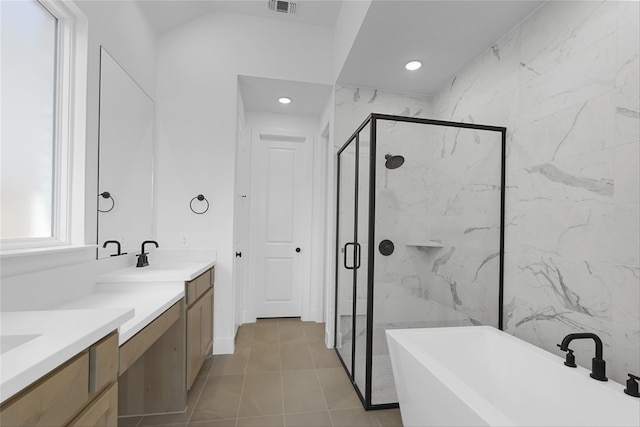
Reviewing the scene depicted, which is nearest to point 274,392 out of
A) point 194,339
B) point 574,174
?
point 194,339

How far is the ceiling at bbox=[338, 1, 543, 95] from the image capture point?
1850mm

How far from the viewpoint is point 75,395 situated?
83 cm

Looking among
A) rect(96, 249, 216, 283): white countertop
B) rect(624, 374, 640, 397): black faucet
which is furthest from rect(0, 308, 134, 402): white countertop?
rect(624, 374, 640, 397): black faucet

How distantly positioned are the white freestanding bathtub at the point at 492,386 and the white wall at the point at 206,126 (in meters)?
1.86

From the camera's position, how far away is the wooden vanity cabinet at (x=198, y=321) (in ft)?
6.66

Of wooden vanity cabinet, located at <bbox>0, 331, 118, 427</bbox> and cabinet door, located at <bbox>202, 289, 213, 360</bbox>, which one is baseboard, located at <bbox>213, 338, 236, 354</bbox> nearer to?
cabinet door, located at <bbox>202, 289, 213, 360</bbox>

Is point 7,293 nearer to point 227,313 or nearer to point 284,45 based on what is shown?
point 227,313

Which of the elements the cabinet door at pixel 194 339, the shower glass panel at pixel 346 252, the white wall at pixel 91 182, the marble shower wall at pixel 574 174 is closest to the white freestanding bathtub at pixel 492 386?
the marble shower wall at pixel 574 174

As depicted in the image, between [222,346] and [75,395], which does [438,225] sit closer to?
[75,395]

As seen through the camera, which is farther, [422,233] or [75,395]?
[422,233]

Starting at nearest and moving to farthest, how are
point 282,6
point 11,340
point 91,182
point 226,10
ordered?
1. point 11,340
2. point 91,182
3. point 282,6
4. point 226,10

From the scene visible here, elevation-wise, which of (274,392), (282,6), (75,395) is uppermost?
(282,6)

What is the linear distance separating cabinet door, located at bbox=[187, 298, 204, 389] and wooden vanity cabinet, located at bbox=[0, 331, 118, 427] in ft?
3.26

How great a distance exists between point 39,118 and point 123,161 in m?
0.72
